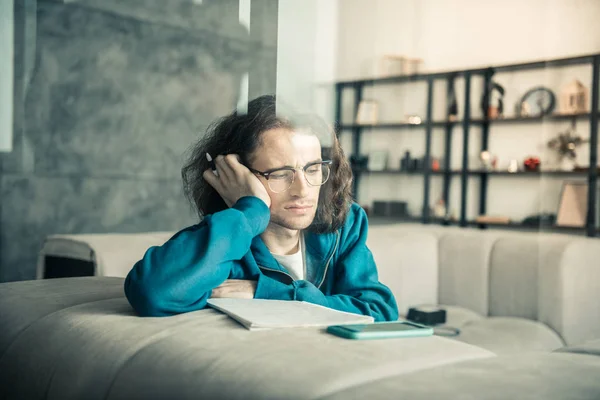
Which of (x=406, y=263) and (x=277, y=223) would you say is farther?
(x=406, y=263)

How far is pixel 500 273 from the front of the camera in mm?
2377

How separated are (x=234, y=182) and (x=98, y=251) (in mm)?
496

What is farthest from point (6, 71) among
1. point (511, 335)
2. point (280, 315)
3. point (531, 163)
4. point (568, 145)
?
point (568, 145)

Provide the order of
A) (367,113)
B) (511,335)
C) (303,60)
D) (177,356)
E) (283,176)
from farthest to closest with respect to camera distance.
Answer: (367,113) → (511,335) → (303,60) → (283,176) → (177,356)

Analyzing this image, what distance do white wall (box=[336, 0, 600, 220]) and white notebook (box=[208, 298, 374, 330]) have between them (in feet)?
3.40

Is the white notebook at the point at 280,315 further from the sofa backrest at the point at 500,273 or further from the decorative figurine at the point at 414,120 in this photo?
the decorative figurine at the point at 414,120

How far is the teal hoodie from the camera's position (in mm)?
870

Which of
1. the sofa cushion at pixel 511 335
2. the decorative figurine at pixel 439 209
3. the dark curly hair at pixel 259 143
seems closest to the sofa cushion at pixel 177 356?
the dark curly hair at pixel 259 143

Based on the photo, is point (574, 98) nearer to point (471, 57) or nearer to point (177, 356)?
point (471, 57)

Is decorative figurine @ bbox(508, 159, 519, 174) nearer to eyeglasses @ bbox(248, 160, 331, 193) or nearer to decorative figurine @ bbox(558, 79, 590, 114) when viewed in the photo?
decorative figurine @ bbox(558, 79, 590, 114)

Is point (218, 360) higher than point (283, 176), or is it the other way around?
point (283, 176)

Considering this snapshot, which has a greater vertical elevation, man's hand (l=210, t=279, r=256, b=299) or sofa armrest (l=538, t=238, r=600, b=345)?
man's hand (l=210, t=279, r=256, b=299)

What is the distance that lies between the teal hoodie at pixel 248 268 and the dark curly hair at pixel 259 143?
32 mm

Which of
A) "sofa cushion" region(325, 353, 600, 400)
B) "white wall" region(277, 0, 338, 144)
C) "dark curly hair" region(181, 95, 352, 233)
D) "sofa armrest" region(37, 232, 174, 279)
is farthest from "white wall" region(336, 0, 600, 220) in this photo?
"sofa cushion" region(325, 353, 600, 400)
